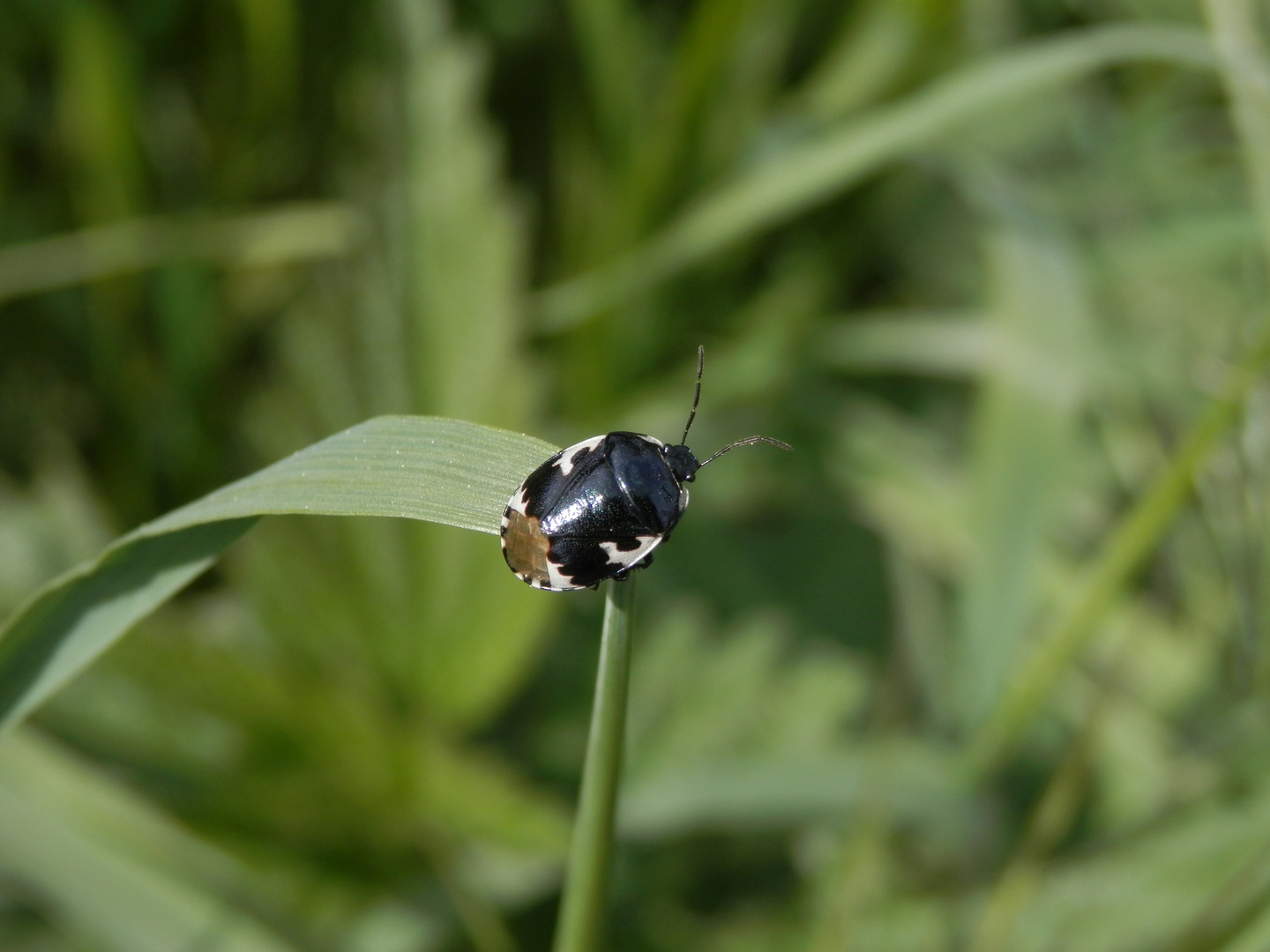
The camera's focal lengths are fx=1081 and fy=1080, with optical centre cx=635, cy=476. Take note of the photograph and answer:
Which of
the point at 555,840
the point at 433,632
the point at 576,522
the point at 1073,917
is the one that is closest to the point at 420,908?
the point at 555,840

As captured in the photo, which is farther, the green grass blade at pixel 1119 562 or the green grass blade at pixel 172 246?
the green grass blade at pixel 172 246

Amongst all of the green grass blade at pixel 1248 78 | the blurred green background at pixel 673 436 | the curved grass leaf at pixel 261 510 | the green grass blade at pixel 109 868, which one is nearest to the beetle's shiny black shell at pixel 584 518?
the curved grass leaf at pixel 261 510

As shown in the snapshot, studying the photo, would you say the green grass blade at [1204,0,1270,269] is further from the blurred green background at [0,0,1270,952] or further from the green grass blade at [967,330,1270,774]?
the green grass blade at [967,330,1270,774]

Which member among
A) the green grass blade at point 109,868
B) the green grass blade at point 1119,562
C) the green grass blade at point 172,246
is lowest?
the green grass blade at point 109,868

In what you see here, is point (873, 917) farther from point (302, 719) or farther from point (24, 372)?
point (24, 372)

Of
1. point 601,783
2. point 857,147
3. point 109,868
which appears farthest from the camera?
point 857,147

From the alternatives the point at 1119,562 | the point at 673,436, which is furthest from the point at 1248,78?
the point at 673,436

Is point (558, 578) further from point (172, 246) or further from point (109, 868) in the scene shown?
point (172, 246)

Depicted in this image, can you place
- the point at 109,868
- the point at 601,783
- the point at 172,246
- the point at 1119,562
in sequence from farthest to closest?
the point at 172,246 → the point at 1119,562 → the point at 109,868 → the point at 601,783

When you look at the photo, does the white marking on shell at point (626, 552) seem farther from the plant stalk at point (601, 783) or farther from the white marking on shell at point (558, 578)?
the plant stalk at point (601, 783)
